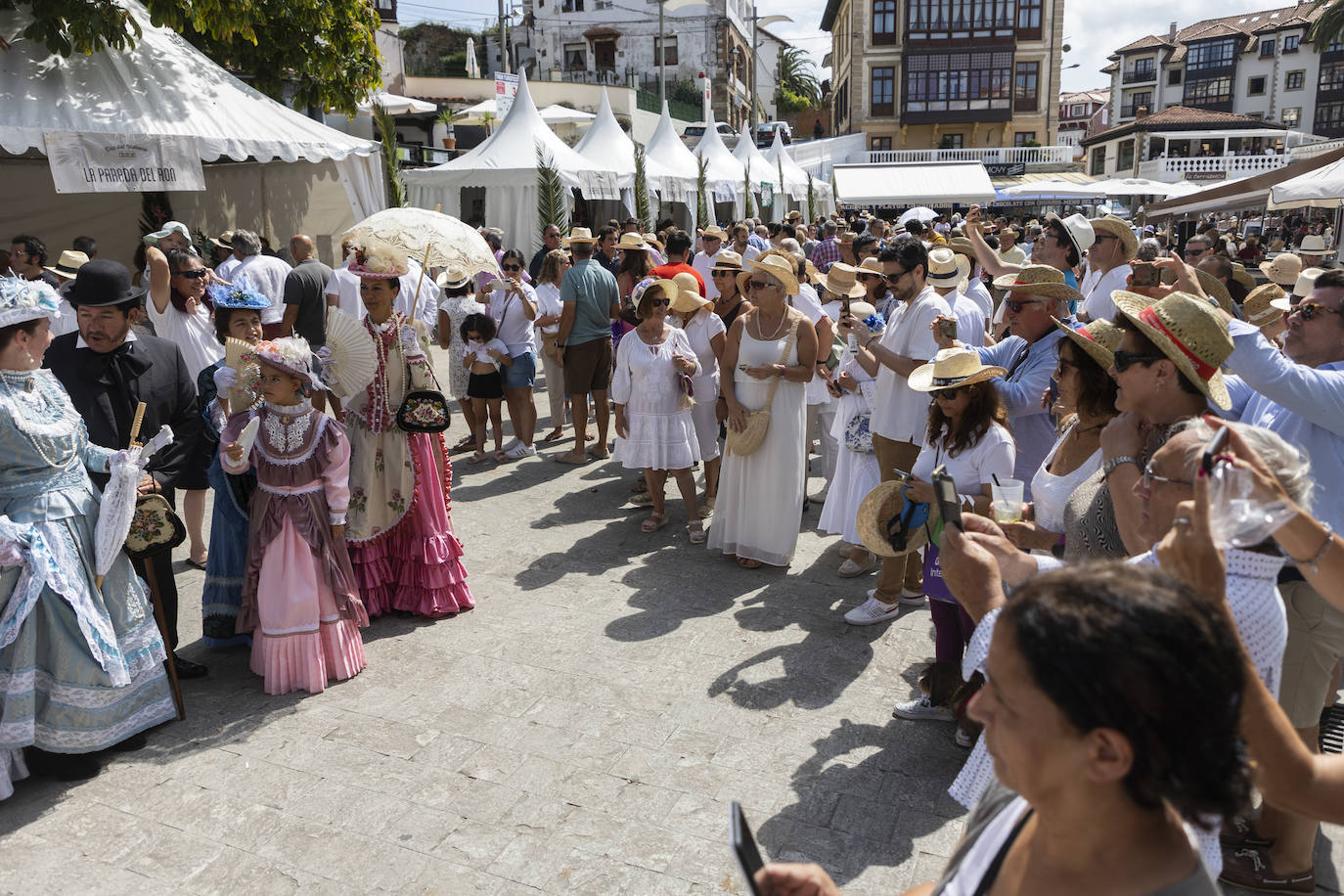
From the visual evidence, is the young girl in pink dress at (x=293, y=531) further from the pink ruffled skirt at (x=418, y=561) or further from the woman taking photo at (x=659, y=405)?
the woman taking photo at (x=659, y=405)

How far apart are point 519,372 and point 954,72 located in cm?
5658

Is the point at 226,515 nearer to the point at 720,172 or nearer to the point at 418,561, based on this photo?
the point at 418,561

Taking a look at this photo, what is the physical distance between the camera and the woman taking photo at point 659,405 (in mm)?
6328

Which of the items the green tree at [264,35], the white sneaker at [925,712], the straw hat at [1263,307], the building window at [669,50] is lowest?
the white sneaker at [925,712]

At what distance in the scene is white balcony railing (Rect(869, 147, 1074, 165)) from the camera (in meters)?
48.8

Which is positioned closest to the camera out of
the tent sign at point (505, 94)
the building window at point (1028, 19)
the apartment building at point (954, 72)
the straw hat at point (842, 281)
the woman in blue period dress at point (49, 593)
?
the woman in blue period dress at point (49, 593)

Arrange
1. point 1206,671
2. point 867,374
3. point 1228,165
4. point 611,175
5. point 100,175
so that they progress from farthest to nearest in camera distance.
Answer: point 1228,165 < point 611,175 < point 100,175 < point 867,374 < point 1206,671

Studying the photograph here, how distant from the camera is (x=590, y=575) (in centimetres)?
570

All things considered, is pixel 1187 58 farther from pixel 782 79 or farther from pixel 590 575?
pixel 590 575

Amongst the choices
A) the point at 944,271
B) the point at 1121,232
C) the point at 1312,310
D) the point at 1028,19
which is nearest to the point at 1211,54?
the point at 1028,19

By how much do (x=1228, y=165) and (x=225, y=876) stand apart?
52366 millimetres

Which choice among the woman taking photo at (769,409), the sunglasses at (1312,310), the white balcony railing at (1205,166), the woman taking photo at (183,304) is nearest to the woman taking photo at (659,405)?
the woman taking photo at (769,409)

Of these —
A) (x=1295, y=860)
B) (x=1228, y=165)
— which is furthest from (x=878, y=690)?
→ (x=1228, y=165)

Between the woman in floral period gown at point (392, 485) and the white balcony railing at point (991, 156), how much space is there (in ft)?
160
